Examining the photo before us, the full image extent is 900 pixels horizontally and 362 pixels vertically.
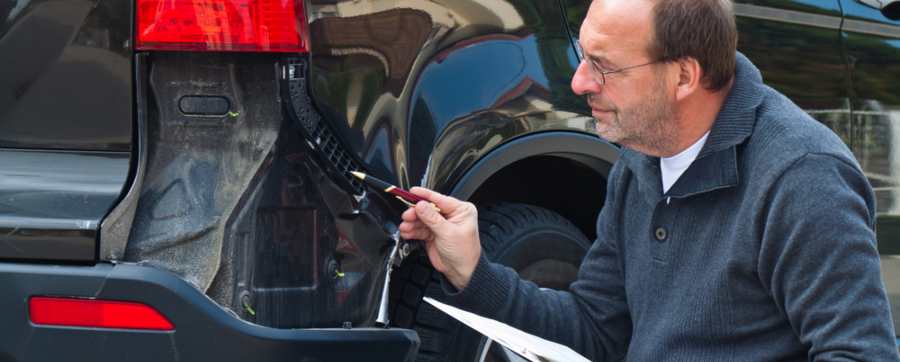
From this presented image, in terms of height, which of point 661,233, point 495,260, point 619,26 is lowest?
point 495,260

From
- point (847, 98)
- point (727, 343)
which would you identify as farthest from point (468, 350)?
point (847, 98)

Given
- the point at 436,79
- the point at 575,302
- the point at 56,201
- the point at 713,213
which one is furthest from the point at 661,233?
the point at 56,201

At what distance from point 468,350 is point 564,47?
73cm

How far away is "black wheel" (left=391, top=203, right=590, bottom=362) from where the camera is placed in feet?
9.50

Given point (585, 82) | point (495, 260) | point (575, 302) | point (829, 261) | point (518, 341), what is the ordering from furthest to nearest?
point (495, 260)
point (575, 302)
point (585, 82)
point (518, 341)
point (829, 261)

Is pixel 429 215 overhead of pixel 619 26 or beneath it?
beneath

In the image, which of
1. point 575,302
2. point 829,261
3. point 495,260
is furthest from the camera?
point 495,260

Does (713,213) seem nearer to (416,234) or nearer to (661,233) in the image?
(661,233)

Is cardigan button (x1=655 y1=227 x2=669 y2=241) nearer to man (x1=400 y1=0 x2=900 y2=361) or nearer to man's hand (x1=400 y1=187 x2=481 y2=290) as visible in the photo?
man (x1=400 y1=0 x2=900 y2=361)

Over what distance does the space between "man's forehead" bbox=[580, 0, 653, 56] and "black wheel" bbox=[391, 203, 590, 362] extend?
74 centimetres

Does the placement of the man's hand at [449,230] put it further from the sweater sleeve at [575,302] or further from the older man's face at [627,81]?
the older man's face at [627,81]

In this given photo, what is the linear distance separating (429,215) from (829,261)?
0.74 metres

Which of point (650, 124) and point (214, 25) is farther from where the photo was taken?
point (214, 25)

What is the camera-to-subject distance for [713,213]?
2277 millimetres
